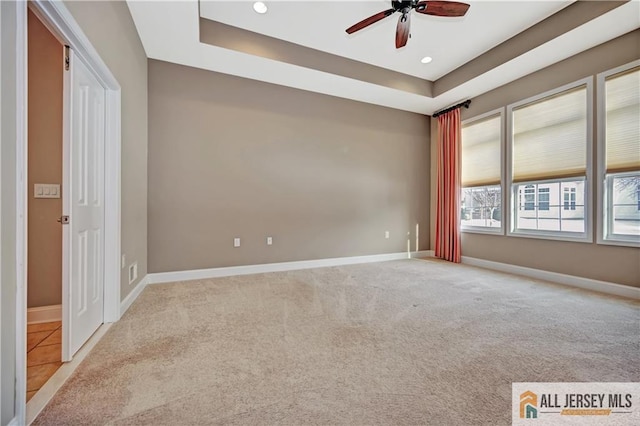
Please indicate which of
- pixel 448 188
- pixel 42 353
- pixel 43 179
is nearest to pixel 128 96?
pixel 43 179

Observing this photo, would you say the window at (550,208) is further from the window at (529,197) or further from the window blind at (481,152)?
the window blind at (481,152)

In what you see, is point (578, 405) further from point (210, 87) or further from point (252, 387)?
point (210, 87)

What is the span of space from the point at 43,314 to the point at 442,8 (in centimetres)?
440

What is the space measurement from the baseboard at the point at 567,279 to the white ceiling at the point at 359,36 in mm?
2747

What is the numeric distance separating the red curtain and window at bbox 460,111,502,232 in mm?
154

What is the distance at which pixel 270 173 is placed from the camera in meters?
4.10

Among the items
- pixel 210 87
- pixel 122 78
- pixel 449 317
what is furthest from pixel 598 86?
pixel 122 78

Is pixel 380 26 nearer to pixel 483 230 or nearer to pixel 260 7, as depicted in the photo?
pixel 260 7

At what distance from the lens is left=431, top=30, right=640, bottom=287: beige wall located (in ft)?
9.68

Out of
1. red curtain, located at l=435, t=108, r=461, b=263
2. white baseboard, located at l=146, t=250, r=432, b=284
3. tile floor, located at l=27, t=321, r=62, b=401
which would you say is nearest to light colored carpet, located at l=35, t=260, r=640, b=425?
tile floor, located at l=27, t=321, r=62, b=401

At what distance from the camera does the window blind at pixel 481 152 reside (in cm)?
430

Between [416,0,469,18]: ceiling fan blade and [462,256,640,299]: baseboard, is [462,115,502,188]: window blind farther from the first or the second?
[416,0,469,18]: ceiling fan blade

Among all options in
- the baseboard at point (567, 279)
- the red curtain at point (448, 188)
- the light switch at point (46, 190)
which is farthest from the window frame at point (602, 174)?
the light switch at point (46, 190)

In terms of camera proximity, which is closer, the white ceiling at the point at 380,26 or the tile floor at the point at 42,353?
the tile floor at the point at 42,353
